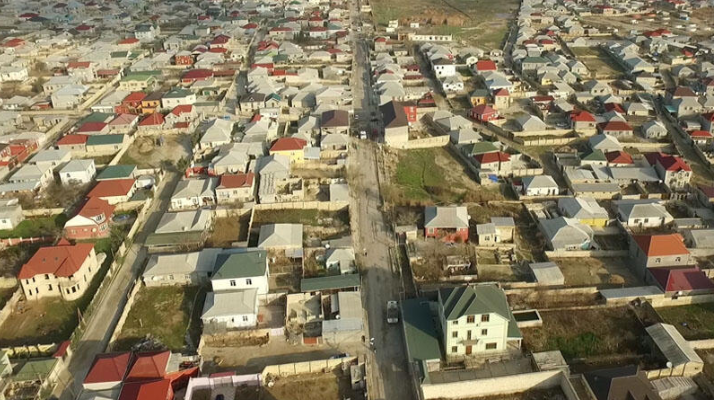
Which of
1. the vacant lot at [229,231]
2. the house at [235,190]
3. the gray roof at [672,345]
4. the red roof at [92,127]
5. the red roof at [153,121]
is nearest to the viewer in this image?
the gray roof at [672,345]

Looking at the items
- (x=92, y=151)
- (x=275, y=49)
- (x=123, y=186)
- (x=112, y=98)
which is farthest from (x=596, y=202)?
(x=275, y=49)

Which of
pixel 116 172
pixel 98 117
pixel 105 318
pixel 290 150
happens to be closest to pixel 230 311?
pixel 105 318

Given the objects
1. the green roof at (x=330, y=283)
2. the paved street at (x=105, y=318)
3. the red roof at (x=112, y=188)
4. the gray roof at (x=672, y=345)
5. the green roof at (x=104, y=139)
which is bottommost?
the paved street at (x=105, y=318)

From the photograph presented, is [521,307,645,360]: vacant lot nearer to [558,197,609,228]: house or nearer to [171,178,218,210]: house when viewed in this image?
[558,197,609,228]: house

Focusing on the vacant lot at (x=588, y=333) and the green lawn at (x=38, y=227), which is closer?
the vacant lot at (x=588, y=333)

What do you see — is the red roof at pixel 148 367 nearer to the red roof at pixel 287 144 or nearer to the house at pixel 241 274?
the house at pixel 241 274

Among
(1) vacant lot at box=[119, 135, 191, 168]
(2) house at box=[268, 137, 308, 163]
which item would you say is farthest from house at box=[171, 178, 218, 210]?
(1) vacant lot at box=[119, 135, 191, 168]

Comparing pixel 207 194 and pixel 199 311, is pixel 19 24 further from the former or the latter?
pixel 199 311

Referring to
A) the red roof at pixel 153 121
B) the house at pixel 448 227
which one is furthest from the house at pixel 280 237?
the red roof at pixel 153 121
